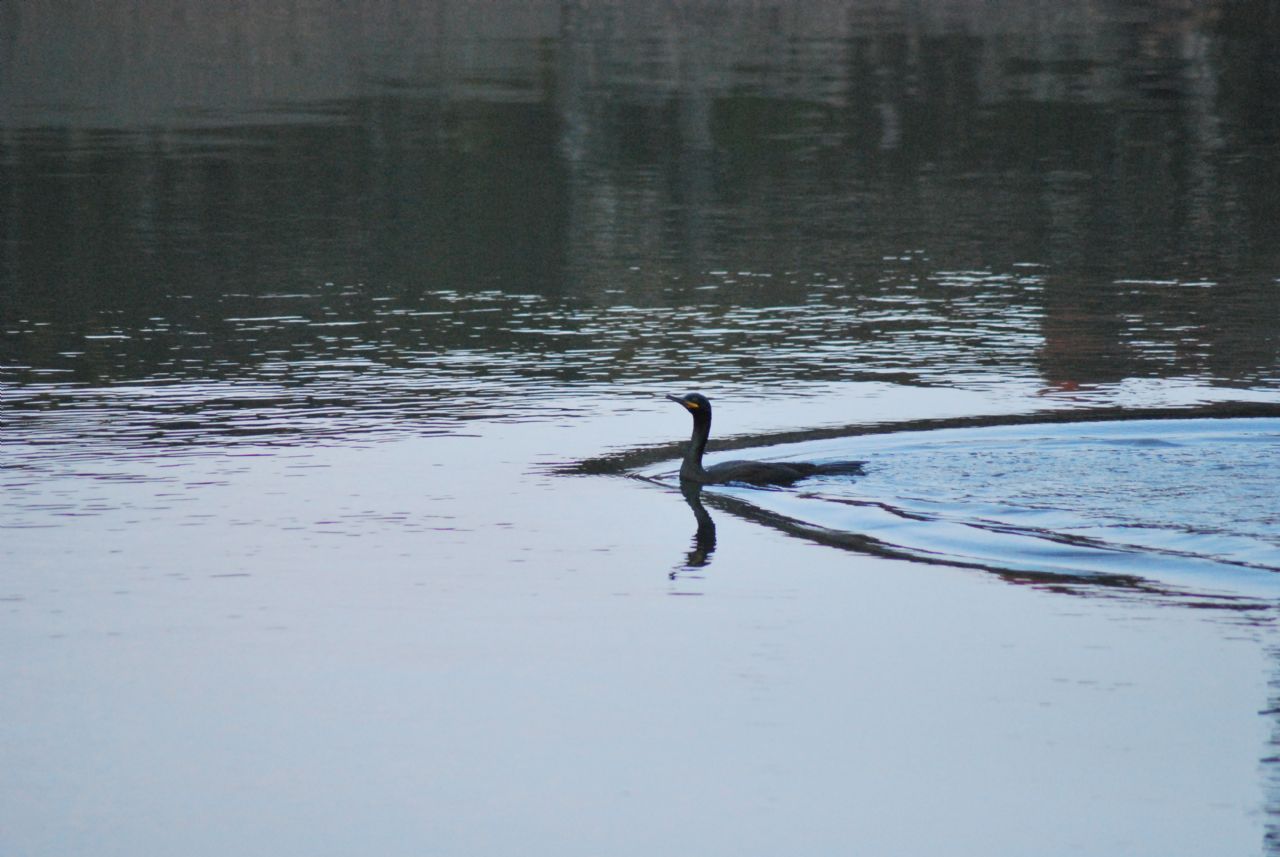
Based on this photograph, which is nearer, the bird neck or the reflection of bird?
the reflection of bird

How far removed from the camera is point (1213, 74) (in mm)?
63719

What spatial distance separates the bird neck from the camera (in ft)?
54.9

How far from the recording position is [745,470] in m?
16.5

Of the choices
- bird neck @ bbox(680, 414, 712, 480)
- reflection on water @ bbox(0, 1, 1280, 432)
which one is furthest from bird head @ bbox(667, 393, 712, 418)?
reflection on water @ bbox(0, 1, 1280, 432)

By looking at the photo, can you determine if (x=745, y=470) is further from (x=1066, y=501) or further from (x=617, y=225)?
(x=617, y=225)

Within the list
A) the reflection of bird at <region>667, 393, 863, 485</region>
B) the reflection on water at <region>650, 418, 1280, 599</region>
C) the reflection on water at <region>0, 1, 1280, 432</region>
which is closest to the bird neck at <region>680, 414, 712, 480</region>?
the reflection of bird at <region>667, 393, 863, 485</region>

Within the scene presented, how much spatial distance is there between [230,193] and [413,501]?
21528mm

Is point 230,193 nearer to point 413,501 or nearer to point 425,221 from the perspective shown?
point 425,221

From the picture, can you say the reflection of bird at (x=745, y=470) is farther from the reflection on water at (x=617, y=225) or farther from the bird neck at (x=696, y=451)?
the reflection on water at (x=617, y=225)

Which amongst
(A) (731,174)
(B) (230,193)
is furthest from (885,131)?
(B) (230,193)

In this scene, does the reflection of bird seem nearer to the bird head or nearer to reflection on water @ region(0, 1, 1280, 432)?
the bird head

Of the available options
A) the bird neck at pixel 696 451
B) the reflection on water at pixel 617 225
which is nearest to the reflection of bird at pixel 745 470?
the bird neck at pixel 696 451

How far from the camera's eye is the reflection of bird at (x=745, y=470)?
1648 centimetres

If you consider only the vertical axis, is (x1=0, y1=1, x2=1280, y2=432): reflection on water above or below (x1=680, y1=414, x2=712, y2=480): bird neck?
above
